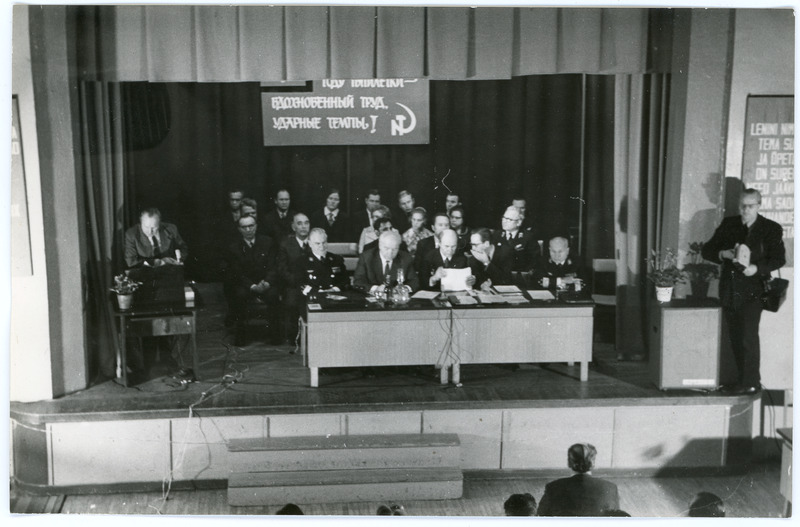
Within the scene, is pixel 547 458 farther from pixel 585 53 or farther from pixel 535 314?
pixel 585 53

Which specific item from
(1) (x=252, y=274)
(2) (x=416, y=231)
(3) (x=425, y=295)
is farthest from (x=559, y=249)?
(1) (x=252, y=274)

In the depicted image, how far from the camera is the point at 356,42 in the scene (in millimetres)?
5773

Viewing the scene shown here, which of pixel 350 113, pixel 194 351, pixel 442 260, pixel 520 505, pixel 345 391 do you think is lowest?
pixel 520 505

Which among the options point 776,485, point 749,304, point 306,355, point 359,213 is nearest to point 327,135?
point 359,213

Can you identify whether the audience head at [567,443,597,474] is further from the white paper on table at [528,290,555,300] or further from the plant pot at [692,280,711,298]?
the plant pot at [692,280,711,298]

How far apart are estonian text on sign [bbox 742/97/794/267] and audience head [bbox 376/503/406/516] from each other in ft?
10.7

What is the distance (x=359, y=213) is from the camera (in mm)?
9367

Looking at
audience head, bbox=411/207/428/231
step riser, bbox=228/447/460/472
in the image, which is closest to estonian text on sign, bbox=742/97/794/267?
audience head, bbox=411/207/428/231

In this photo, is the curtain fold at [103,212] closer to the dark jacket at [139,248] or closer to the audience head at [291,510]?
the dark jacket at [139,248]

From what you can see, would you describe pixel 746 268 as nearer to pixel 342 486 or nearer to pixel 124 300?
pixel 342 486

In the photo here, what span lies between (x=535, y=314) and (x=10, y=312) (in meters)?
3.64

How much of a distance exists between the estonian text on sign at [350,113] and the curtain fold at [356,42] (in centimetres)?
121

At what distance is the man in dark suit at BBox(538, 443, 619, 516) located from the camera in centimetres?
487

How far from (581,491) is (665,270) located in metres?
1.95
